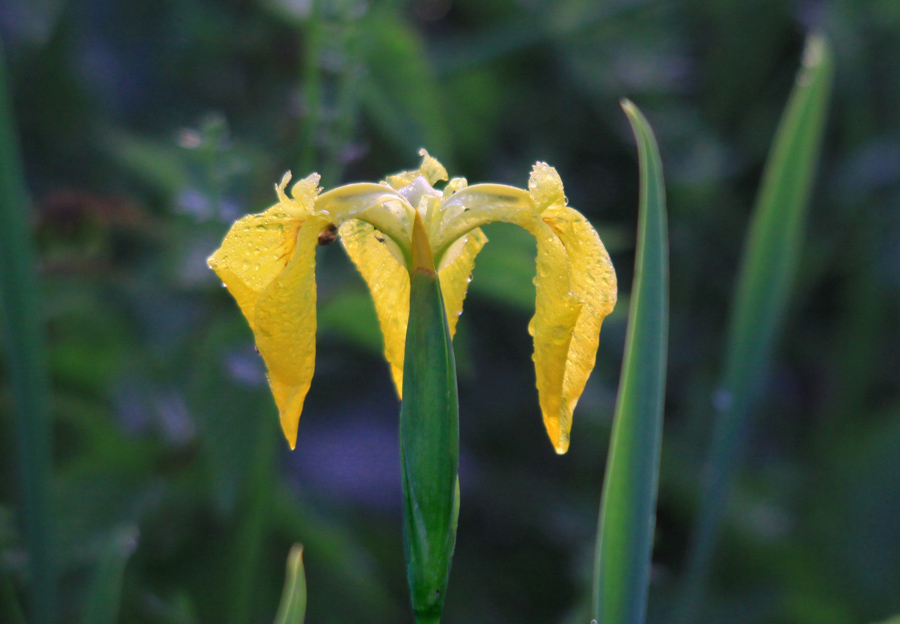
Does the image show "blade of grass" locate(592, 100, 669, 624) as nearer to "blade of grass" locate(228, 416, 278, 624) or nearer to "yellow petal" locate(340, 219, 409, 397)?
"yellow petal" locate(340, 219, 409, 397)

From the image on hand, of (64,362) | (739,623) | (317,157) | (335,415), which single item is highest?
(317,157)

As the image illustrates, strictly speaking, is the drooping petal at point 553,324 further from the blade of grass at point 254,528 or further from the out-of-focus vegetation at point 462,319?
the blade of grass at point 254,528

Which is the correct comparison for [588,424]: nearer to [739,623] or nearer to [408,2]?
[739,623]

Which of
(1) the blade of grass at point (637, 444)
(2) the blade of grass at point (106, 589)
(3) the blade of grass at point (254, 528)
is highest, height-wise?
(1) the blade of grass at point (637, 444)

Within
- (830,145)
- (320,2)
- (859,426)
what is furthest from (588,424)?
(830,145)

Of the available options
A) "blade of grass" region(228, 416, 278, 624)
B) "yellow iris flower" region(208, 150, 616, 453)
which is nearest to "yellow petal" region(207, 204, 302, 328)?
"yellow iris flower" region(208, 150, 616, 453)

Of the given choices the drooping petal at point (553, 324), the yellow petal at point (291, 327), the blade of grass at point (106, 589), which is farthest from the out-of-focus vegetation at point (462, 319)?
the drooping petal at point (553, 324)
